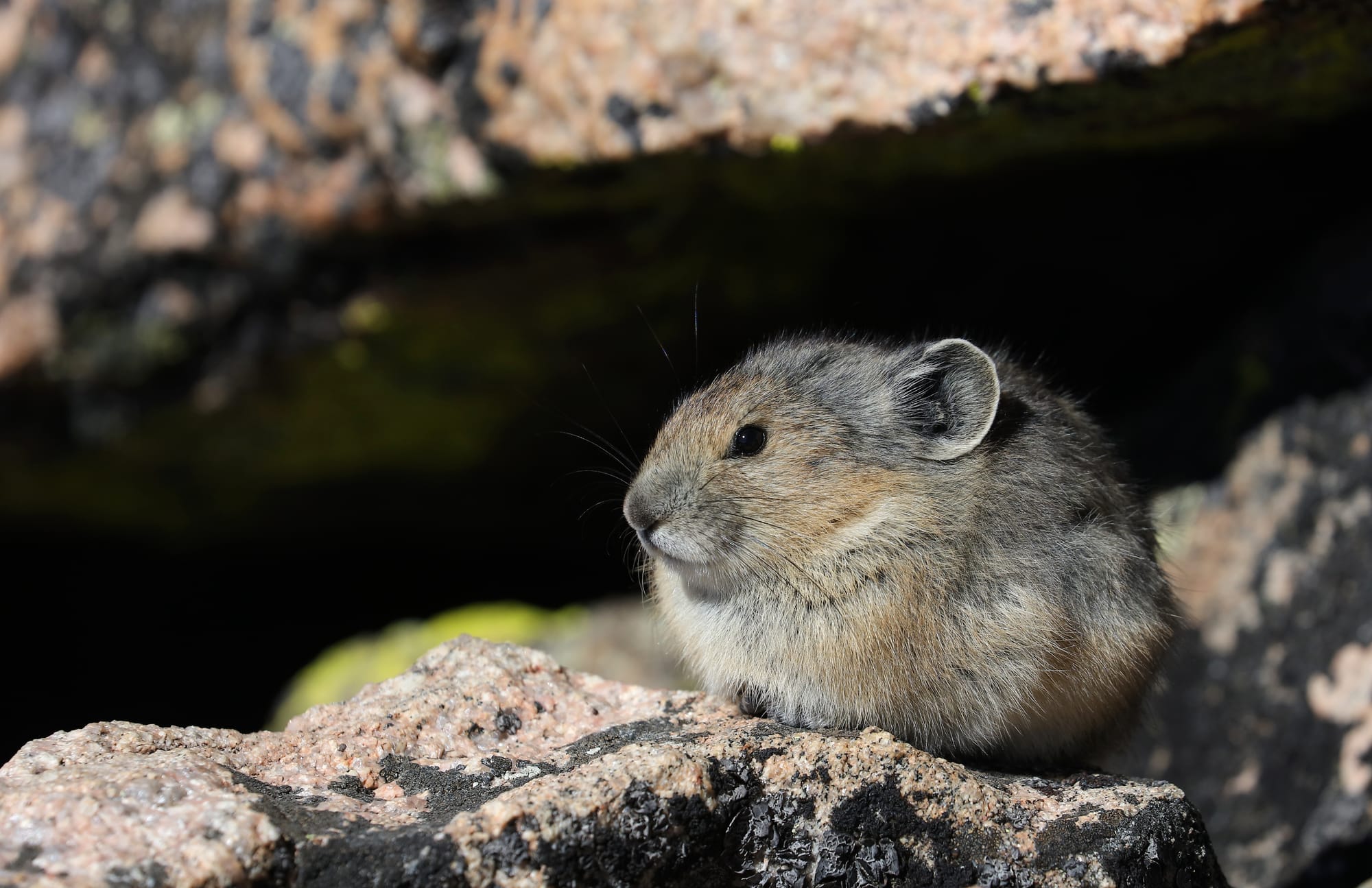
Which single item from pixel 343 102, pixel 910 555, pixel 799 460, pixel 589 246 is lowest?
pixel 910 555

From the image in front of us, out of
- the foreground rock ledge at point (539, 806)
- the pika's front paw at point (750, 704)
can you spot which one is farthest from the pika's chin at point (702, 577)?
the foreground rock ledge at point (539, 806)

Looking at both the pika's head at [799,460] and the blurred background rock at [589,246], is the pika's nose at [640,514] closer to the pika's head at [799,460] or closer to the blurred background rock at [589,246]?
the pika's head at [799,460]

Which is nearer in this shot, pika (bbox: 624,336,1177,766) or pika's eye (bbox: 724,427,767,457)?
pika (bbox: 624,336,1177,766)

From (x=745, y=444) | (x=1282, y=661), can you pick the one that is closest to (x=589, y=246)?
(x=745, y=444)

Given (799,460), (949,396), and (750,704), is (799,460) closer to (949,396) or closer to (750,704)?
(949,396)

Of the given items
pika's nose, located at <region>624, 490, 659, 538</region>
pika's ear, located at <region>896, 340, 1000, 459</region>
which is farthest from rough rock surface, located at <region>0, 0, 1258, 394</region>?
pika's nose, located at <region>624, 490, 659, 538</region>

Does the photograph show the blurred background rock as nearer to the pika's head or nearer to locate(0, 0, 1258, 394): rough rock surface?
locate(0, 0, 1258, 394): rough rock surface

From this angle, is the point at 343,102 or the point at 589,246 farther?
the point at 589,246
